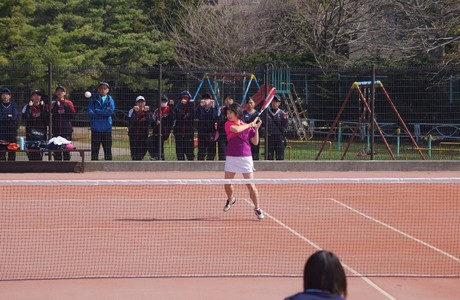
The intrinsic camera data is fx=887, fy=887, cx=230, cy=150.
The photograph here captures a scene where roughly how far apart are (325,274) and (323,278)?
0.07ft

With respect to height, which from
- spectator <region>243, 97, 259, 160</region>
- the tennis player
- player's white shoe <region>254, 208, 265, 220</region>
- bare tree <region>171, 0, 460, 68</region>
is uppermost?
bare tree <region>171, 0, 460, 68</region>

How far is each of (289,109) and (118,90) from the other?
336 inches

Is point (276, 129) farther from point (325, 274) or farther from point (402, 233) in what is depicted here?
point (325, 274)

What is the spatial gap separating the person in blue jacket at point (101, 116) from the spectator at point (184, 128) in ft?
5.94

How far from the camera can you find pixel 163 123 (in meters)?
23.4

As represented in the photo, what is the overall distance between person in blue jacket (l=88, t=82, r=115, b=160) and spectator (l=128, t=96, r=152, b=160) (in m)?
0.67

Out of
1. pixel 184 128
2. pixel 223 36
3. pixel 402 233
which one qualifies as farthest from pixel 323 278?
pixel 223 36

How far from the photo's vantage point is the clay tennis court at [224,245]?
9.80 meters

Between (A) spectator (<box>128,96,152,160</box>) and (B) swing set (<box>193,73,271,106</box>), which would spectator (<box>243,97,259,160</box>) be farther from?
(A) spectator (<box>128,96,152,160</box>)

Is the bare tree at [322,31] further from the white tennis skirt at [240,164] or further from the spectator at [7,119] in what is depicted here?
the white tennis skirt at [240,164]

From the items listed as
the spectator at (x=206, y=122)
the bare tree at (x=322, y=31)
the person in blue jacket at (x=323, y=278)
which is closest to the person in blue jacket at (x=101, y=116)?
the spectator at (x=206, y=122)

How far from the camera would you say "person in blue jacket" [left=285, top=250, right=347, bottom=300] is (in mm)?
4441

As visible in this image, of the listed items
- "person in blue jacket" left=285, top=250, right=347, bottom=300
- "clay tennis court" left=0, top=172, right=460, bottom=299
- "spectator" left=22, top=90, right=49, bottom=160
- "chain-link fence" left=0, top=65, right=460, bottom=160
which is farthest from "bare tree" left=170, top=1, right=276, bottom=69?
"person in blue jacket" left=285, top=250, right=347, bottom=300

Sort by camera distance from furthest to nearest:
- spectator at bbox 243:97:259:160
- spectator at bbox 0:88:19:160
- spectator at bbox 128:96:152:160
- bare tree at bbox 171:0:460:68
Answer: bare tree at bbox 171:0:460:68
spectator at bbox 128:96:152:160
spectator at bbox 0:88:19:160
spectator at bbox 243:97:259:160
